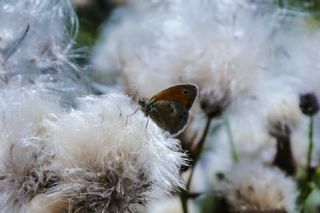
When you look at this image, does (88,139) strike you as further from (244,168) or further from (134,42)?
(134,42)

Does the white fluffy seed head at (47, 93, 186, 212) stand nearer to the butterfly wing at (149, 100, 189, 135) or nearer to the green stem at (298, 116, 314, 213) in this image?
→ the butterfly wing at (149, 100, 189, 135)

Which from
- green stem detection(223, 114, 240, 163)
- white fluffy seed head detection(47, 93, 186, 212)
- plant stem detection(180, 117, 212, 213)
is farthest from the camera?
green stem detection(223, 114, 240, 163)

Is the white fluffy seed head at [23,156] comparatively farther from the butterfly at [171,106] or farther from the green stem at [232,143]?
the green stem at [232,143]

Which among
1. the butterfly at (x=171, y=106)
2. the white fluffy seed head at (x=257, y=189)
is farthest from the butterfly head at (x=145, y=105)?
the white fluffy seed head at (x=257, y=189)

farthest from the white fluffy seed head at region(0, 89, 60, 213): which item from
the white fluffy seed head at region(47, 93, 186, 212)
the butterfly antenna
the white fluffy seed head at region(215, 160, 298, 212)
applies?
the white fluffy seed head at region(215, 160, 298, 212)

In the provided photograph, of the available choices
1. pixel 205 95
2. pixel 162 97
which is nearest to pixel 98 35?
pixel 205 95

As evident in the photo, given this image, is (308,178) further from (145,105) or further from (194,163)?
(145,105)

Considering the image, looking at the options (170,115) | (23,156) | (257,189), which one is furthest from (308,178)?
(23,156)

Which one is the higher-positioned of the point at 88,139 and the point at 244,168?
the point at 88,139
